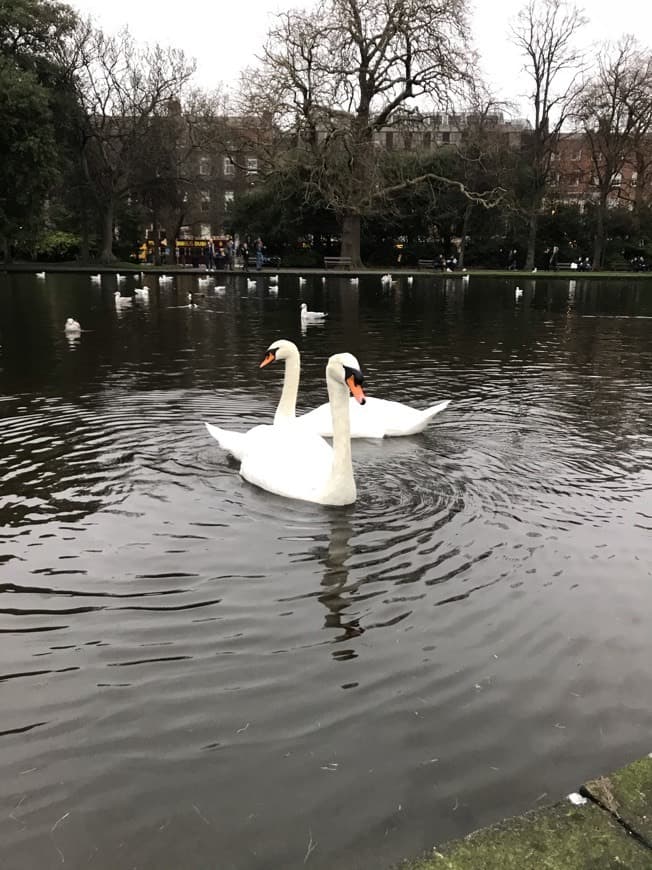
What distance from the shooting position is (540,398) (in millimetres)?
10250

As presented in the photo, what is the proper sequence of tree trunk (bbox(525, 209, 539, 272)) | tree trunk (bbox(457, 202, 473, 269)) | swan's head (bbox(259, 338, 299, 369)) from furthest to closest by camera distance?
tree trunk (bbox(457, 202, 473, 269)), tree trunk (bbox(525, 209, 539, 272)), swan's head (bbox(259, 338, 299, 369))

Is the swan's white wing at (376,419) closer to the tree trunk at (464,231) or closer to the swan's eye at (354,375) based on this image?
the swan's eye at (354,375)

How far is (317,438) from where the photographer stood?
6.60 m

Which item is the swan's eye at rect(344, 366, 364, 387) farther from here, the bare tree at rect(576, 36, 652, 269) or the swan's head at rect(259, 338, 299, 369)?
the bare tree at rect(576, 36, 652, 269)

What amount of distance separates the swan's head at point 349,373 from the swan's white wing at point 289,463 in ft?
2.63

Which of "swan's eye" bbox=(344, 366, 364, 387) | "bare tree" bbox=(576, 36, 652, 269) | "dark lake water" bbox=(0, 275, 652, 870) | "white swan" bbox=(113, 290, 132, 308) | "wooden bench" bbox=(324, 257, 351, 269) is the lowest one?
"dark lake water" bbox=(0, 275, 652, 870)

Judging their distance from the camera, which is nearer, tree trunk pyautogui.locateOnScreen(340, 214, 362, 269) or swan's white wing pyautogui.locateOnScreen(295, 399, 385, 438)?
swan's white wing pyautogui.locateOnScreen(295, 399, 385, 438)

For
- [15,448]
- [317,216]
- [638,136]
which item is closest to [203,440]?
[15,448]

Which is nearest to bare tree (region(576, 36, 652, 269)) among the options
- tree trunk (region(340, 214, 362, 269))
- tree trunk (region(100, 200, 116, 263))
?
tree trunk (region(340, 214, 362, 269))

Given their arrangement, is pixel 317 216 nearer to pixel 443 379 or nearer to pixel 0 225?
pixel 0 225

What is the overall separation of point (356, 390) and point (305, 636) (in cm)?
180

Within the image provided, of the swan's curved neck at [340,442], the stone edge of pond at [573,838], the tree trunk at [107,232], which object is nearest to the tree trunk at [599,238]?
the tree trunk at [107,232]

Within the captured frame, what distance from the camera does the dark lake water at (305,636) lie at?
111 inches

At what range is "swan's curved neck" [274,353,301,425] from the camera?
722 centimetres
